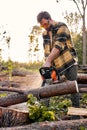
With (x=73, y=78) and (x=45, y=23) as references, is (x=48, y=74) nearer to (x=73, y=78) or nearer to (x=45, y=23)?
(x=73, y=78)

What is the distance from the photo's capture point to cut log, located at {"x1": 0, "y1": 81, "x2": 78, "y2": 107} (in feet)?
21.7

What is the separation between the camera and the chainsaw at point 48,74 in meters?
6.95

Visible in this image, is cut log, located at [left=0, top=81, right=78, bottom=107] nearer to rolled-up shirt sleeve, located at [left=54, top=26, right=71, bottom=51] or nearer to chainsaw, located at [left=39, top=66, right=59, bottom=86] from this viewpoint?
chainsaw, located at [left=39, top=66, right=59, bottom=86]

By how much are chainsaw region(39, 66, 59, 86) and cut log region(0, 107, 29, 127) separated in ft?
4.18

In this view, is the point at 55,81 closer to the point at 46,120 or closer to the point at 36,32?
the point at 46,120

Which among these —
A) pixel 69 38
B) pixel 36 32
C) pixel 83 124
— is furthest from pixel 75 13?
pixel 83 124

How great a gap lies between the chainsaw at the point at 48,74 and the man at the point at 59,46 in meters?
0.24

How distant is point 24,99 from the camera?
6648 mm

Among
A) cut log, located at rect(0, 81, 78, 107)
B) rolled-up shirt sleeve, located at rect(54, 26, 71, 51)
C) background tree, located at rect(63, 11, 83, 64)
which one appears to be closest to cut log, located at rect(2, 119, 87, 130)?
cut log, located at rect(0, 81, 78, 107)

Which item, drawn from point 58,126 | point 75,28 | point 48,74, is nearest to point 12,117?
point 58,126

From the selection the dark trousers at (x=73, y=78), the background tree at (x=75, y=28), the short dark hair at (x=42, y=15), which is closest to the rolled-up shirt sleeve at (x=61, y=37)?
the short dark hair at (x=42, y=15)

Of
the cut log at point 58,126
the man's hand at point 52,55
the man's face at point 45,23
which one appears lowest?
the cut log at point 58,126

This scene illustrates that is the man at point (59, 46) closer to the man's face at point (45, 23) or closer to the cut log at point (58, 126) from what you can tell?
the man's face at point (45, 23)

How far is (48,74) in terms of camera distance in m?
6.95
